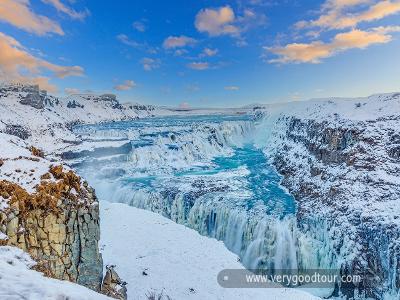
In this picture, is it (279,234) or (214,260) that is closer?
(214,260)

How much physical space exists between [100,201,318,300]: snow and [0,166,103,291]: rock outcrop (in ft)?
11.6

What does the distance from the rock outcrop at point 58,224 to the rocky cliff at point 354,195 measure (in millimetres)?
16369

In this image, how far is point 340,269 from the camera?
22.6 metres

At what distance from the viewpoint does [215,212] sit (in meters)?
30.6

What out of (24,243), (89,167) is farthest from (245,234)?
(89,167)

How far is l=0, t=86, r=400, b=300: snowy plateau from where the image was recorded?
12062mm

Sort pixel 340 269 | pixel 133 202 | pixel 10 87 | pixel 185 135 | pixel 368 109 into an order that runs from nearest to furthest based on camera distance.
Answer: pixel 340 269 → pixel 133 202 → pixel 368 109 → pixel 185 135 → pixel 10 87

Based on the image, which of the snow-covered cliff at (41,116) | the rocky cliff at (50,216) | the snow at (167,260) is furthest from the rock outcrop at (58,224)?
the snow-covered cliff at (41,116)

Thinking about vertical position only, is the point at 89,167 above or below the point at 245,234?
above

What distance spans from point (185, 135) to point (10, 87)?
97.3 metres

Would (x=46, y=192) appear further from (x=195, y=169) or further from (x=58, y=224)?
(x=195, y=169)

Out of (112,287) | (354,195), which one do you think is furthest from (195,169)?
(112,287)

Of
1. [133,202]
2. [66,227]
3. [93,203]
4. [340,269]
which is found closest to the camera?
[66,227]

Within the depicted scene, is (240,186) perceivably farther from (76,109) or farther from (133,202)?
(76,109)
